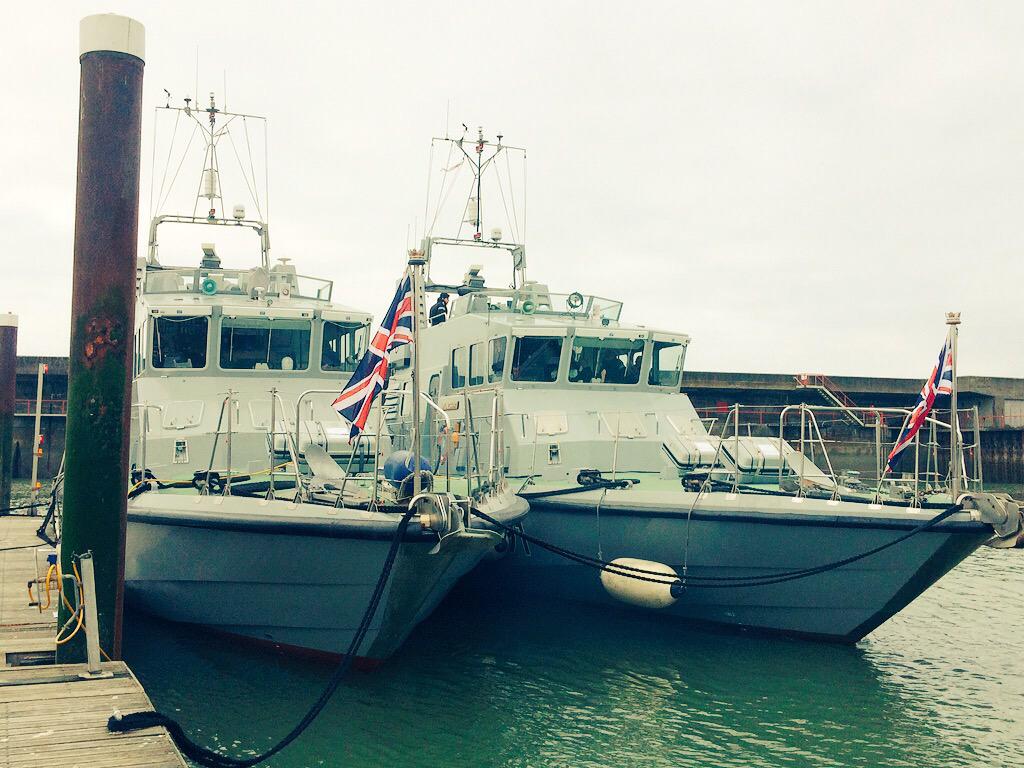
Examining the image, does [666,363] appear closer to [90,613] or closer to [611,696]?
[611,696]

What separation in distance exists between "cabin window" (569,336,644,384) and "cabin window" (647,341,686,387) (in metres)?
0.22

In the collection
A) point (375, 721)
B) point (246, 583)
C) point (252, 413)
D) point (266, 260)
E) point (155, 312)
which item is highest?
point (266, 260)

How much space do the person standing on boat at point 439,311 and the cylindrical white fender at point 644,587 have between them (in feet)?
22.2

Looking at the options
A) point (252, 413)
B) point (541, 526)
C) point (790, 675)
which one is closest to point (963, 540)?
point (790, 675)

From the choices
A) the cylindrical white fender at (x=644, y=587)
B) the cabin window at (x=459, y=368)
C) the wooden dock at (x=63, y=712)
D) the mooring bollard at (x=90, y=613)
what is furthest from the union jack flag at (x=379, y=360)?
the cabin window at (x=459, y=368)

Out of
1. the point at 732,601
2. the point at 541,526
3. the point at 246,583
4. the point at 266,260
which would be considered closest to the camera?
the point at 246,583

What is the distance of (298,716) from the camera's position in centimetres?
743

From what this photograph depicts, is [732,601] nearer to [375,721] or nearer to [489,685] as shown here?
[489,685]

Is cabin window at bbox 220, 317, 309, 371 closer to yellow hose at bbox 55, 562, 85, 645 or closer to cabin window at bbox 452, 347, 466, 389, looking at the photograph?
cabin window at bbox 452, 347, 466, 389

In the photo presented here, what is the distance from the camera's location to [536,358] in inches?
478

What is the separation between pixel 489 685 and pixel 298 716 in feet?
5.80

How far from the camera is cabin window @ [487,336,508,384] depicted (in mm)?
12117

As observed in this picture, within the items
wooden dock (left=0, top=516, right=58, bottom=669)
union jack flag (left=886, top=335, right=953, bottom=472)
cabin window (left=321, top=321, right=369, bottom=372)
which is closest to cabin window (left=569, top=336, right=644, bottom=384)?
cabin window (left=321, top=321, right=369, bottom=372)

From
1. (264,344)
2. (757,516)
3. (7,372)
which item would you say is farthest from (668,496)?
(7,372)
